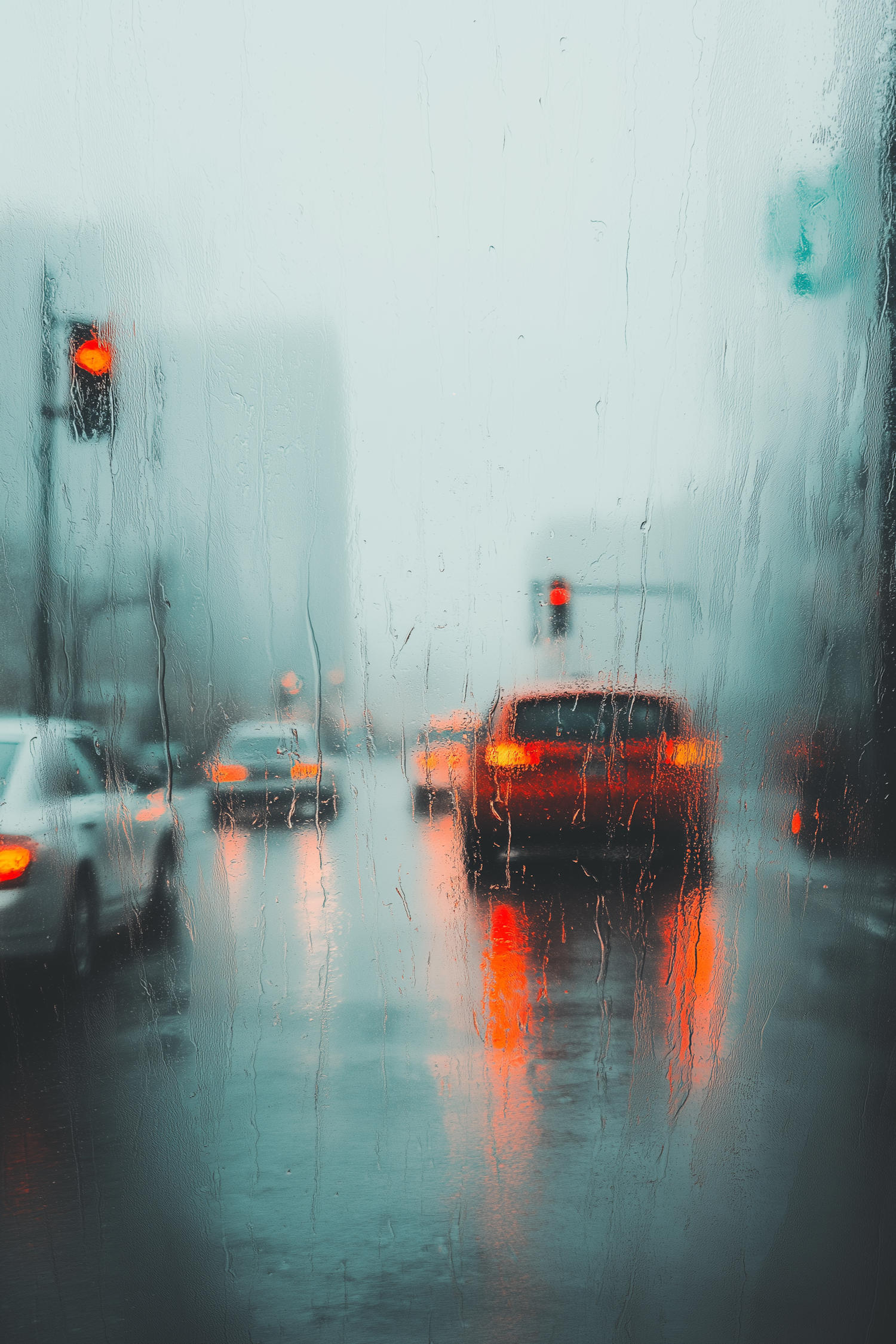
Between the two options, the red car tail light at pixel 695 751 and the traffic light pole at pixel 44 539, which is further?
the red car tail light at pixel 695 751

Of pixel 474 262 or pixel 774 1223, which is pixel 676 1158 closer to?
pixel 774 1223

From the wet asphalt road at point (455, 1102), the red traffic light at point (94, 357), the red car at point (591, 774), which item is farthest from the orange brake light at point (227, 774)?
the red traffic light at point (94, 357)

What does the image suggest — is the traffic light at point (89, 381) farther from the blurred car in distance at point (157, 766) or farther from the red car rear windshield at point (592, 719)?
the red car rear windshield at point (592, 719)

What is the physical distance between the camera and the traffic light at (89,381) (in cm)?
172

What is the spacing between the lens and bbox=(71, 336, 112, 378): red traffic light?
1.72 m

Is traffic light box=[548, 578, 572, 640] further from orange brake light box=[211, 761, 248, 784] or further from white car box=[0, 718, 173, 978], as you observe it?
white car box=[0, 718, 173, 978]

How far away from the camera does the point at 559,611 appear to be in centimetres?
182

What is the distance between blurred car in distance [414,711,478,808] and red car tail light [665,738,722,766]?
1.45 ft

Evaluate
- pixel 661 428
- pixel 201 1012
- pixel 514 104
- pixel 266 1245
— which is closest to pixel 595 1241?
pixel 266 1245

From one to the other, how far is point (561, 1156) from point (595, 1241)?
0.20 m

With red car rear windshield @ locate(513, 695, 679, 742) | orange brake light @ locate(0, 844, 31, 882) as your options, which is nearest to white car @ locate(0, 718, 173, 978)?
orange brake light @ locate(0, 844, 31, 882)

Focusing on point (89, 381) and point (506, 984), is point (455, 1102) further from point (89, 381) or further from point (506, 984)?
point (89, 381)

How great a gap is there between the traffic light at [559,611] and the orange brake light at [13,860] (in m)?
1.19

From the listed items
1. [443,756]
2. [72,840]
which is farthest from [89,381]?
[443,756]
